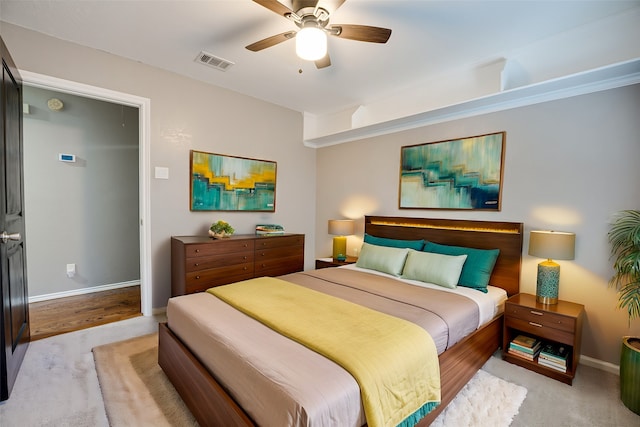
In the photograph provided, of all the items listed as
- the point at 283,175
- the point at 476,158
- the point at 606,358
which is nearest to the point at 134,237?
the point at 283,175

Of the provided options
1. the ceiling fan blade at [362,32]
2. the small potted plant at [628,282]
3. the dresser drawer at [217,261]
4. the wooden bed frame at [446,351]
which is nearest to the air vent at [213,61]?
the ceiling fan blade at [362,32]

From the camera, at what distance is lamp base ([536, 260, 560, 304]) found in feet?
7.91

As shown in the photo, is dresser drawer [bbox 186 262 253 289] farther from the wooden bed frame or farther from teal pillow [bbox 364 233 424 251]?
teal pillow [bbox 364 233 424 251]

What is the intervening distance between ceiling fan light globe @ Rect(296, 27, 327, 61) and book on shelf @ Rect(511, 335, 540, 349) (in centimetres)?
285

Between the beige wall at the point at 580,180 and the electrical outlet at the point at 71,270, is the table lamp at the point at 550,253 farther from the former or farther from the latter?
the electrical outlet at the point at 71,270

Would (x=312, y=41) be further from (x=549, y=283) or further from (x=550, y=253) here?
(x=549, y=283)

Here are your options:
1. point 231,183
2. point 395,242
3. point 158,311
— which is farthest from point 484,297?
point 158,311

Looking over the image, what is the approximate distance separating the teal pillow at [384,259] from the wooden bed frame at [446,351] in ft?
1.66

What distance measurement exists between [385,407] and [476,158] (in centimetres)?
271

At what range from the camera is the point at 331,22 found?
2391mm

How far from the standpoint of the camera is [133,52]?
289 cm

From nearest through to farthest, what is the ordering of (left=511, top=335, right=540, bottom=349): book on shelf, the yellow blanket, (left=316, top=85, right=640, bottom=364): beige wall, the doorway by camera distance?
1. the yellow blanket
2. (left=316, top=85, right=640, bottom=364): beige wall
3. (left=511, top=335, right=540, bottom=349): book on shelf
4. the doorway

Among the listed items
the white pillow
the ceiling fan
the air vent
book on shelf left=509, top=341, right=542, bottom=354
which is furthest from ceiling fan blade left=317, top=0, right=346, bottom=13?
book on shelf left=509, top=341, right=542, bottom=354

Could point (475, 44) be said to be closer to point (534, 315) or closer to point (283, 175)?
point (534, 315)
